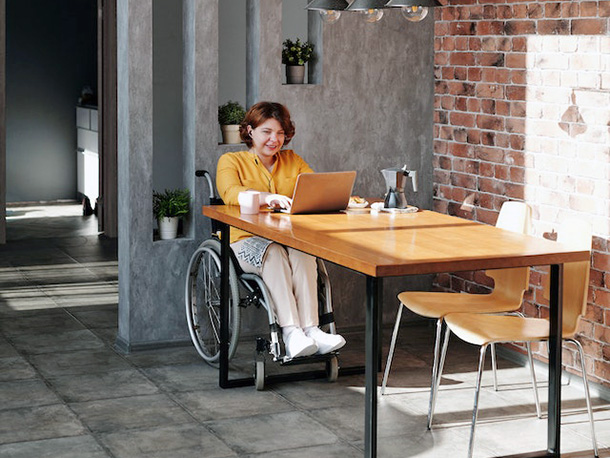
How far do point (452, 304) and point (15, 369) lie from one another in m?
2.13

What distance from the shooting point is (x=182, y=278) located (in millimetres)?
5680

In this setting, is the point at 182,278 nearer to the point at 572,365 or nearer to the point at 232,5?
the point at 572,365

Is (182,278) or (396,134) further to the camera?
(396,134)

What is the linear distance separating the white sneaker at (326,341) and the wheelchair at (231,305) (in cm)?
5

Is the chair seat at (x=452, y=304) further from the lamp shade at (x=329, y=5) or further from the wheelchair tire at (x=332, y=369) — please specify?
the lamp shade at (x=329, y=5)

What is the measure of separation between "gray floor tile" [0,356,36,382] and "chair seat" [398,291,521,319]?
5.98 ft

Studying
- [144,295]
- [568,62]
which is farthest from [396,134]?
[144,295]

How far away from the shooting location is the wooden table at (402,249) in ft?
12.2

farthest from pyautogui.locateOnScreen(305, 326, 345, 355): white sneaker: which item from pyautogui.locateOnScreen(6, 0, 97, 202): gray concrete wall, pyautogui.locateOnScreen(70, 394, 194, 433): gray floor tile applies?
pyautogui.locateOnScreen(6, 0, 97, 202): gray concrete wall

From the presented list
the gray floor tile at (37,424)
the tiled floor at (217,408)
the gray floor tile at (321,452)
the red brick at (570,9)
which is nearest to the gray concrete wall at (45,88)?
the tiled floor at (217,408)

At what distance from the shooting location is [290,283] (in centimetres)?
496

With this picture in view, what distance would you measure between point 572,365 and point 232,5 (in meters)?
3.92

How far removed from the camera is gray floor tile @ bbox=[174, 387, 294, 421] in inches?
182

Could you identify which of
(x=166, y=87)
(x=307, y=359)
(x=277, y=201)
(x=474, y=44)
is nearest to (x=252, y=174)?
(x=277, y=201)
